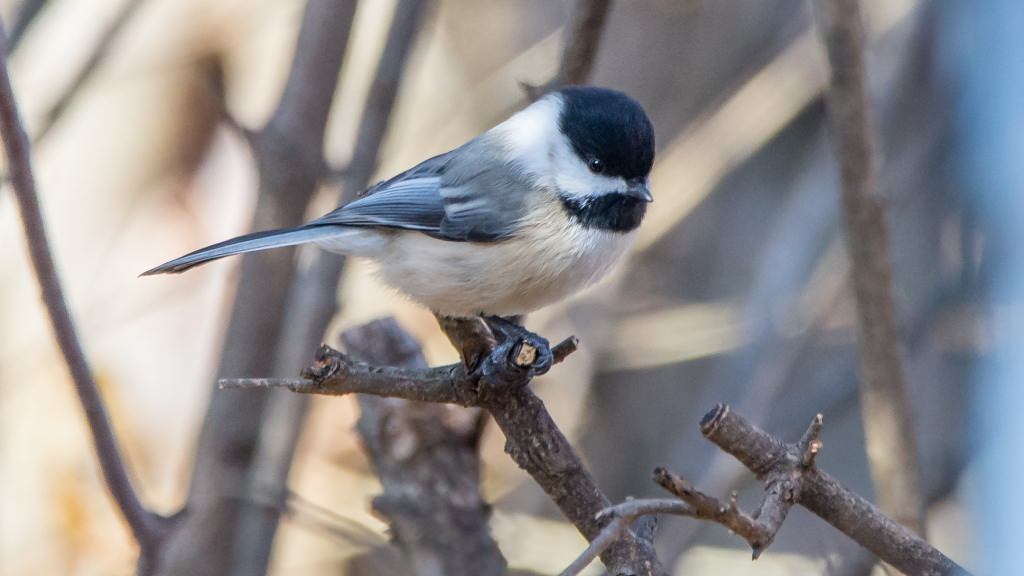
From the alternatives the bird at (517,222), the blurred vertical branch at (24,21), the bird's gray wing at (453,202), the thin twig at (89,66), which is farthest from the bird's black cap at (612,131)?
the blurred vertical branch at (24,21)

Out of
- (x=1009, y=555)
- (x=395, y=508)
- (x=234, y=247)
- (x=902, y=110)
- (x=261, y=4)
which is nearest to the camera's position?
(x=1009, y=555)

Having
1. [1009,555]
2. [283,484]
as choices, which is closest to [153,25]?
[283,484]

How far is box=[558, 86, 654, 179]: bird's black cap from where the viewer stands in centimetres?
142

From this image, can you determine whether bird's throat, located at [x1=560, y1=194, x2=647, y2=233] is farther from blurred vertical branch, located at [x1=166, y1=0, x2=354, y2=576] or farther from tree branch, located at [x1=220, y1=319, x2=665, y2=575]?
blurred vertical branch, located at [x1=166, y1=0, x2=354, y2=576]

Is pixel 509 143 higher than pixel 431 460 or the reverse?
higher

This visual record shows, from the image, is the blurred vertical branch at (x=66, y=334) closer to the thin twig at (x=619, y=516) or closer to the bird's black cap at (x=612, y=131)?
the thin twig at (x=619, y=516)

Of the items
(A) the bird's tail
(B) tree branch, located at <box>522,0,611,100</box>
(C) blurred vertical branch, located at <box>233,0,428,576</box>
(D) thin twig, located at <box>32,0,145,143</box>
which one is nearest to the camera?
(A) the bird's tail

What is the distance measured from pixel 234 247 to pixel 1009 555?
3.27 feet

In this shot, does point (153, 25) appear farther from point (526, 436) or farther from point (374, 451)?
point (526, 436)

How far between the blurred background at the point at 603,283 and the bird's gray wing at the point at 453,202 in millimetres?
416

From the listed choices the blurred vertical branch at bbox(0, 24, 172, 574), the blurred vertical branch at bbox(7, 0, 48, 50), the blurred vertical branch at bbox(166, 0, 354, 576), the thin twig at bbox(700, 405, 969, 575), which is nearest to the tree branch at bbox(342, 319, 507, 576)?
the blurred vertical branch at bbox(166, 0, 354, 576)

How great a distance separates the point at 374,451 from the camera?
62.1 inches

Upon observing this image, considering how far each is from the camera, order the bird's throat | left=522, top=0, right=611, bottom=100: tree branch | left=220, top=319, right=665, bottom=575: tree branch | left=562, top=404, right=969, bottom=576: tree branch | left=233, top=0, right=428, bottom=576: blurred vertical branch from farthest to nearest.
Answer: left=233, top=0, right=428, bottom=576: blurred vertical branch
left=522, top=0, right=611, bottom=100: tree branch
the bird's throat
left=220, top=319, right=665, bottom=575: tree branch
left=562, top=404, right=969, bottom=576: tree branch

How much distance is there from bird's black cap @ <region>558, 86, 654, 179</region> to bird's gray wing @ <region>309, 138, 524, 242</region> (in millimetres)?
112
